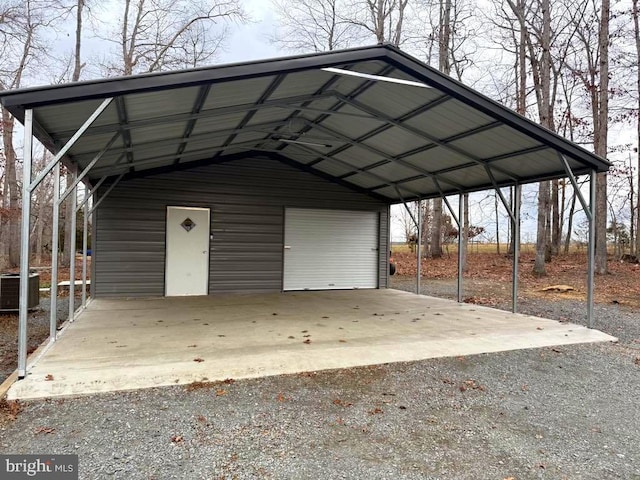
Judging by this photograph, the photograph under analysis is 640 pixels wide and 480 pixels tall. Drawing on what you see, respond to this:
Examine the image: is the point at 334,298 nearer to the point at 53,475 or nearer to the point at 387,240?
the point at 387,240

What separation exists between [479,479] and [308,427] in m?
1.01

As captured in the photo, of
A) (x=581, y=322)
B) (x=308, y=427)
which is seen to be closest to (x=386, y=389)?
(x=308, y=427)

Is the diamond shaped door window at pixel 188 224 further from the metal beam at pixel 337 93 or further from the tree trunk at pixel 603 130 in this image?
the tree trunk at pixel 603 130

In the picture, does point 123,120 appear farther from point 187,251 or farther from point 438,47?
point 438,47

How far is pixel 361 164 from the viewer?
26.2ft

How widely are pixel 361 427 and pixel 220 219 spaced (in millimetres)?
6286

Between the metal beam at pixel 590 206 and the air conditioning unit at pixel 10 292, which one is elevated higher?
the metal beam at pixel 590 206

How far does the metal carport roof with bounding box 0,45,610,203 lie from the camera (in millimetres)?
3635

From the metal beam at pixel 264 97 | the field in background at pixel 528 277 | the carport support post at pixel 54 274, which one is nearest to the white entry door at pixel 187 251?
→ the metal beam at pixel 264 97

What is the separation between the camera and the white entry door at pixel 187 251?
791 cm

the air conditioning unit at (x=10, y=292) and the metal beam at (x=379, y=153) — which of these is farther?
the metal beam at (x=379, y=153)

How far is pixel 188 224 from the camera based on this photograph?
26.3ft

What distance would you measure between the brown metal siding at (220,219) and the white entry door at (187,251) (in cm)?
12

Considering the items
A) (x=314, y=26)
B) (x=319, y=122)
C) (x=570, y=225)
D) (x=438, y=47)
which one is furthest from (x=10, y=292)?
(x=570, y=225)
